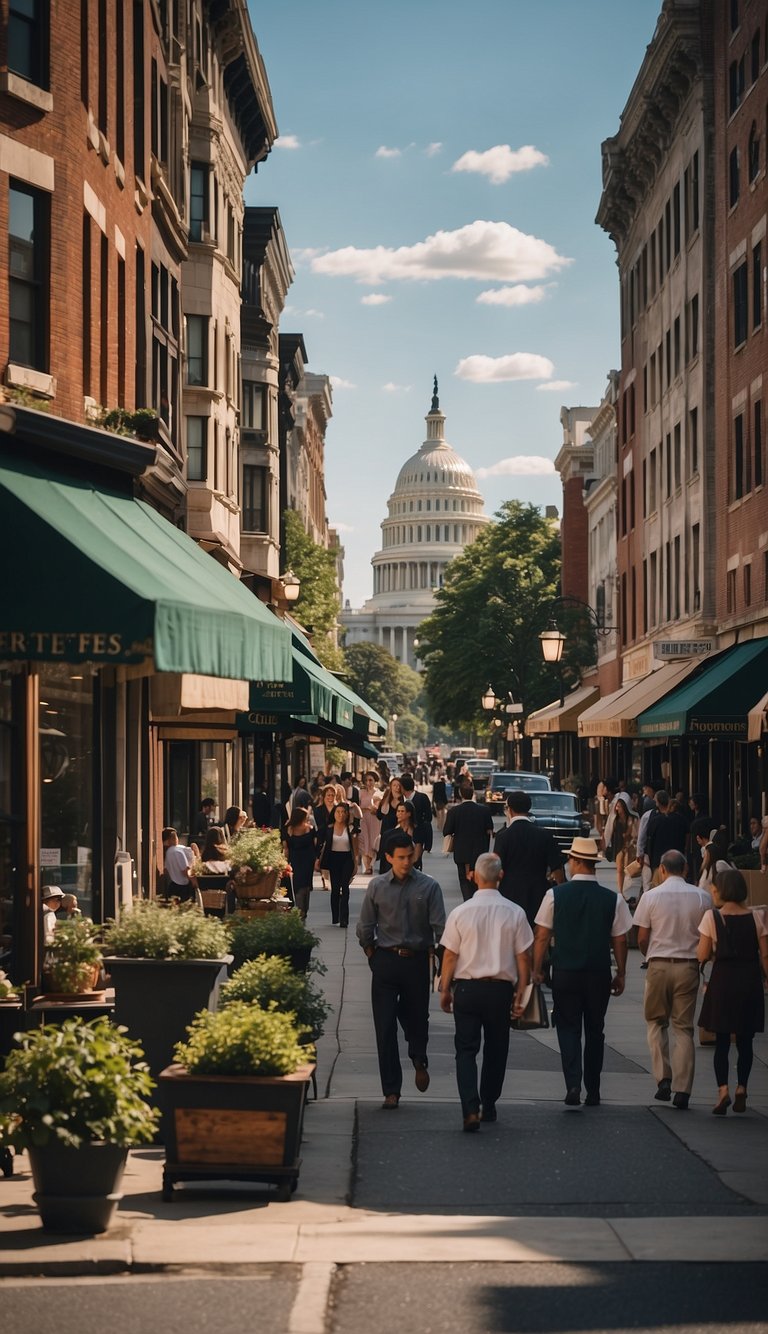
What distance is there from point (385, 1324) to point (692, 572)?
3680 centimetres

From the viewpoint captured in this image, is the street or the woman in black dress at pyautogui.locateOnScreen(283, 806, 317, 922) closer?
the street

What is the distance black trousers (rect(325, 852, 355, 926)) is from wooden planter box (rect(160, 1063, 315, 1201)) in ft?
60.3

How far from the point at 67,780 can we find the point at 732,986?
5531 mm

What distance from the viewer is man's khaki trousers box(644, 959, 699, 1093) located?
13.9 metres

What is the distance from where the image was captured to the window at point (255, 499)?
167ft

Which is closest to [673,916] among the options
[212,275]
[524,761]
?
[212,275]

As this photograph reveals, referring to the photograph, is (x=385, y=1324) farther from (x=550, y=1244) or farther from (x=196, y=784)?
(x=196, y=784)

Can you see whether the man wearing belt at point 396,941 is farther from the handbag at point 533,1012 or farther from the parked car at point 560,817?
the parked car at point 560,817

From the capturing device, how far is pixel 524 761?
94.2m

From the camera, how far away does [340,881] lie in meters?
29.2

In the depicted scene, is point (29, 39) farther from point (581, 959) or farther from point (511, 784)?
point (511, 784)

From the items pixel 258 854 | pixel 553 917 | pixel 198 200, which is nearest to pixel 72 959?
pixel 553 917

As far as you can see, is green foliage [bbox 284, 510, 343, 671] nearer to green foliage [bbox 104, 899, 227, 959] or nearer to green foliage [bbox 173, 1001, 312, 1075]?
green foliage [bbox 104, 899, 227, 959]

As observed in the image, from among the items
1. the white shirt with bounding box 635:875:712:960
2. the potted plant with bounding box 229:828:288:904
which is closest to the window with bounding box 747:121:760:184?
the potted plant with bounding box 229:828:288:904
